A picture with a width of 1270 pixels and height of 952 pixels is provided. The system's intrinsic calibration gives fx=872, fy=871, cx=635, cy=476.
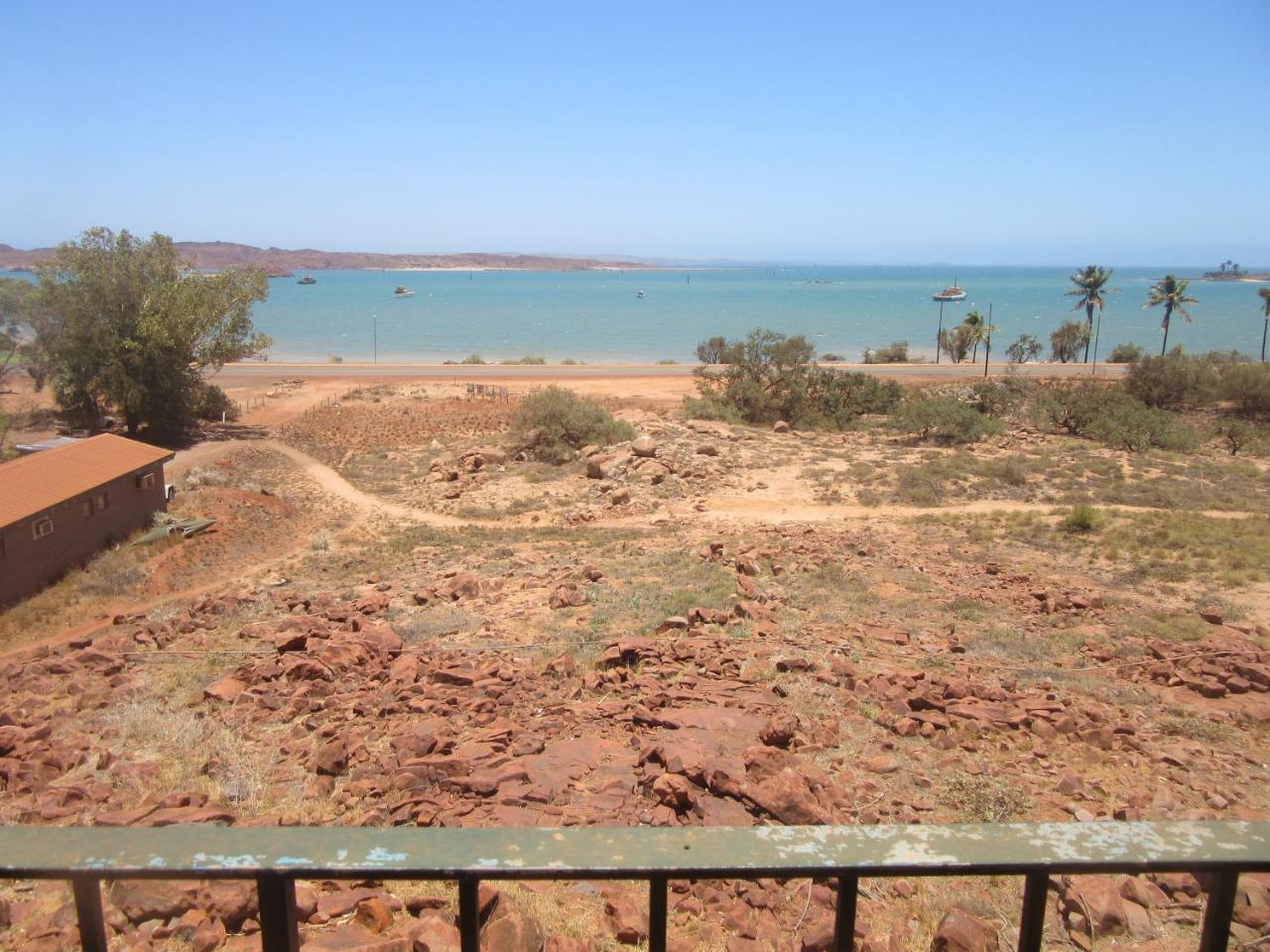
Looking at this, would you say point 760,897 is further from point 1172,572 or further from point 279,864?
point 1172,572

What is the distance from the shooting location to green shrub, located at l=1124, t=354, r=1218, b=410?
42031 mm

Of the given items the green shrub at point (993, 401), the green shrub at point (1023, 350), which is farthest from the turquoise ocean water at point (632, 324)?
the green shrub at point (993, 401)

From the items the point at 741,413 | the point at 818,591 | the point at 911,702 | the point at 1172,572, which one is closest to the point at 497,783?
the point at 911,702

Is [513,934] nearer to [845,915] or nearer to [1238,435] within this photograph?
[845,915]

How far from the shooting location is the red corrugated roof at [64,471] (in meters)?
18.4

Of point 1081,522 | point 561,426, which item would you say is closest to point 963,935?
point 1081,522

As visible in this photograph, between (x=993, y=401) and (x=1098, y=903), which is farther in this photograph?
(x=993, y=401)

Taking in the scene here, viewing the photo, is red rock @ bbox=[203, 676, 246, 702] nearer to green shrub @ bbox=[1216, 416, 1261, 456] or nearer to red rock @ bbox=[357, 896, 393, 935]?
red rock @ bbox=[357, 896, 393, 935]

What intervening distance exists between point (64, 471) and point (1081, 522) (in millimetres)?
22996

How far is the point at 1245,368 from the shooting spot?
41.8 m

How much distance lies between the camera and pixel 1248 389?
133ft

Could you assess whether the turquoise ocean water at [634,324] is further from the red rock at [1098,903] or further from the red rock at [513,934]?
the red rock at [513,934]

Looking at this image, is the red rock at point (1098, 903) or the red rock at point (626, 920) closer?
the red rock at point (626, 920)

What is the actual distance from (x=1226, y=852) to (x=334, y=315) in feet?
471
